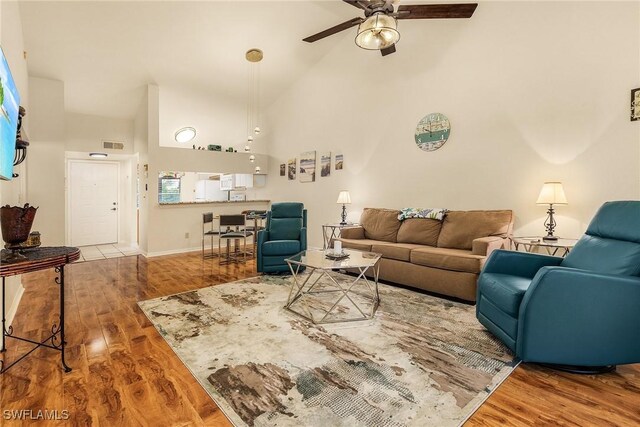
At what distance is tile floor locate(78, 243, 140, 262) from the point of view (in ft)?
18.2

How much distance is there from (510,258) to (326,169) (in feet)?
13.1

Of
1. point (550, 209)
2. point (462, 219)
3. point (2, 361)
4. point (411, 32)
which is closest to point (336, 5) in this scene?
point (411, 32)

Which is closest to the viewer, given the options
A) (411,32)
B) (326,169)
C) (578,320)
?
(578,320)

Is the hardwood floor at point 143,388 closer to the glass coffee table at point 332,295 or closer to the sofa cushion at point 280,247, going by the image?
the glass coffee table at point 332,295

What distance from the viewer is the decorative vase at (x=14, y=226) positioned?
1.76 metres

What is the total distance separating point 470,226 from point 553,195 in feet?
2.91

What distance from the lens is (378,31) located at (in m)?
2.48

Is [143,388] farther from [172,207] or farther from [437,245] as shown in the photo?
[172,207]

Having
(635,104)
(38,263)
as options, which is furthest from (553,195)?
(38,263)

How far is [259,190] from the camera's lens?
7.74 meters

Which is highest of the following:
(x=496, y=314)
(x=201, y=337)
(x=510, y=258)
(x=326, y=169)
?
(x=326, y=169)

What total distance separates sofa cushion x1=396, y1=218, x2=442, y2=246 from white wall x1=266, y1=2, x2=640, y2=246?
16.9 inches

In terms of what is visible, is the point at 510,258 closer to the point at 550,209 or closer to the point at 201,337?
the point at 550,209
